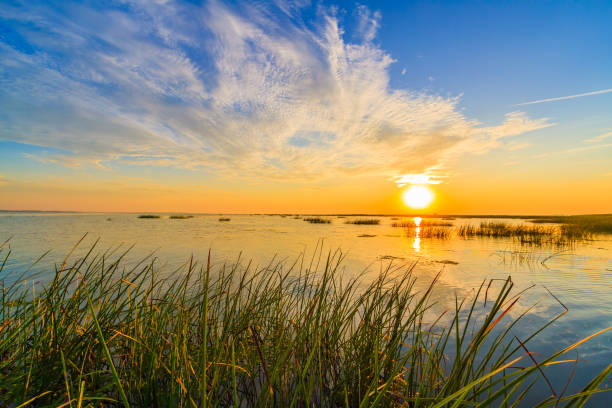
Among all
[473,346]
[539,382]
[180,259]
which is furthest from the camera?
[180,259]

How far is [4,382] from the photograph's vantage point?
7.09ft

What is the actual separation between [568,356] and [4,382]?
7303 mm

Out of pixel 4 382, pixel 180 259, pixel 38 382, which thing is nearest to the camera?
pixel 4 382

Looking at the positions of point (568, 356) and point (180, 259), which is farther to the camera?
point (180, 259)

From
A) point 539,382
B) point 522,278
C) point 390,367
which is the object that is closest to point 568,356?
point 539,382

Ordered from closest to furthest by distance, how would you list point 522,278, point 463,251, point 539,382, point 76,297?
point 76,297, point 539,382, point 522,278, point 463,251

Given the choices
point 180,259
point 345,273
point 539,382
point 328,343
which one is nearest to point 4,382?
point 328,343

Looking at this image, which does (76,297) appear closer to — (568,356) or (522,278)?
(568,356)

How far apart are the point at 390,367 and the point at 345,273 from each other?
21.7 ft

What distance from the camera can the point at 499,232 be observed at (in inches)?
919

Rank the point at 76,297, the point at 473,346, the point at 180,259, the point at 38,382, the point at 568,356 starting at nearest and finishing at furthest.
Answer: the point at 473,346 < the point at 38,382 < the point at 76,297 < the point at 568,356 < the point at 180,259

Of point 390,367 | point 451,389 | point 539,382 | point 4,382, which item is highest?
point 451,389

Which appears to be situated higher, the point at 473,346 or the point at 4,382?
the point at 473,346

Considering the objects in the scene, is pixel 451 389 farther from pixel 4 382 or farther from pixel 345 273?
pixel 345 273
